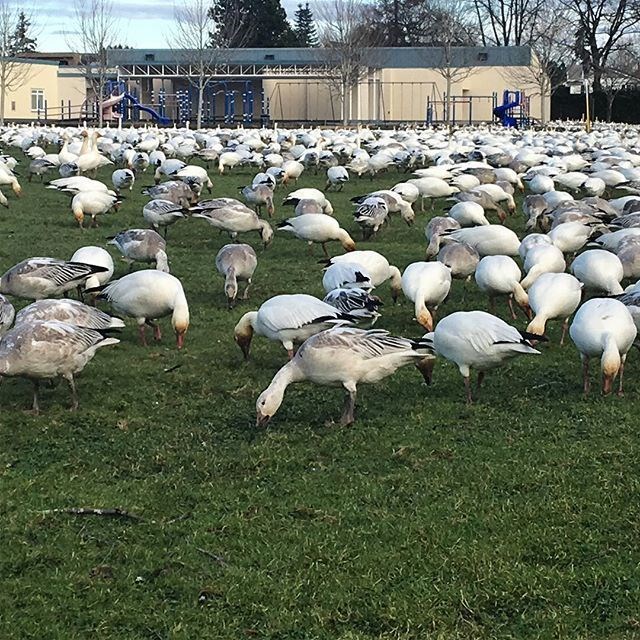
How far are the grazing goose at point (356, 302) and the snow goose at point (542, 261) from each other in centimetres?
231

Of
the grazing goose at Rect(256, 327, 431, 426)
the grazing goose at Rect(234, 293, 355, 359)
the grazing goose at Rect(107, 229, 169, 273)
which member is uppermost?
the grazing goose at Rect(107, 229, 169, 273)

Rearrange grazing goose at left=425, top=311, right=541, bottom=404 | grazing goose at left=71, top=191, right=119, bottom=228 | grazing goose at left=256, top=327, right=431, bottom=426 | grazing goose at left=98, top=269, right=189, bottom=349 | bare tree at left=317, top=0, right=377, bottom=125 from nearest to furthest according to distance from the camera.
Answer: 1. grazing goose at left=256, top=327, right=431, bottom=426
2. grazing goose at left=425, top=311, right=541, bottom=404
3. grazing goose at left=98, top=269, right=189, bottom=349
4. grazing goose at left=71, top=191, right=119, bottom=228
5. bare tree at left=317, top=0, right=377, bottom=125

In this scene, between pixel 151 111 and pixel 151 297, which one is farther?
pixel 151 111

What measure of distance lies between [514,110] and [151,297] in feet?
183

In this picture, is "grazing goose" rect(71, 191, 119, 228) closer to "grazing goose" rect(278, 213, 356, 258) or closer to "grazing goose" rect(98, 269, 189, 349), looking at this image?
"grazing goose" rect(278, 213, 356, 258)

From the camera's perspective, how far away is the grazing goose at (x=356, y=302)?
8580 millimetres

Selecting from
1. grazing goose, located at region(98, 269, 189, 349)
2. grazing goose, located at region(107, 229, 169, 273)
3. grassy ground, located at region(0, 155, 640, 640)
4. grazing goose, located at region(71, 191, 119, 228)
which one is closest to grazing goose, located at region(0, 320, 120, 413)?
grassy ground, located at region(0, 155, 640, 640)

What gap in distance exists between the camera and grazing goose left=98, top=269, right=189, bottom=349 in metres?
9.51

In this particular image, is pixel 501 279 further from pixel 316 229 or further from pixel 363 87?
pixel 363 87

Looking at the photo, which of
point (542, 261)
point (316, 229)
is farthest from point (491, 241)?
point (316, 229)

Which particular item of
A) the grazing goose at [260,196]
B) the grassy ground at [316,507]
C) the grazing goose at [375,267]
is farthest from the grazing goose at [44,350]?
the grazing goose at [260,196]

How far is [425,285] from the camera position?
32.2ft

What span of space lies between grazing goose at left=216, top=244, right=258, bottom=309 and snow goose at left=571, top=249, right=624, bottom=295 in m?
3.65

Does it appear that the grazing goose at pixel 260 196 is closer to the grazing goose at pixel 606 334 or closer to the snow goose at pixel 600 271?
the snow goose at pixel 600 271
